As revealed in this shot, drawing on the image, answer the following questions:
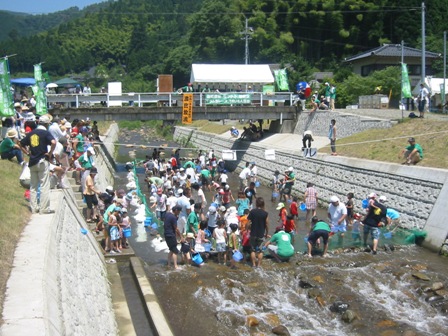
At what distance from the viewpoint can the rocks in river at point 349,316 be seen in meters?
10.3

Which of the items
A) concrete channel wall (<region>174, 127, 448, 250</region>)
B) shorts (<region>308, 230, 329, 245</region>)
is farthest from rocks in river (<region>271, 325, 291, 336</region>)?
concrete channel wall (<region>174, 127, 448, 250</region>)

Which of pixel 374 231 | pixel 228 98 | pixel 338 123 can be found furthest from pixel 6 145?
pixel 228 98

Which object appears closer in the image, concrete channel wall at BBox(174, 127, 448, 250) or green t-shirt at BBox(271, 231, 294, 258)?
green t-shirt at BBox(271, 231, 294, 258)

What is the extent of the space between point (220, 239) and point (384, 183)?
7.85 meters

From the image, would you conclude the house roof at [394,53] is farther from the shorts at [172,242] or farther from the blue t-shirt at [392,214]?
the shorts at [172,242]

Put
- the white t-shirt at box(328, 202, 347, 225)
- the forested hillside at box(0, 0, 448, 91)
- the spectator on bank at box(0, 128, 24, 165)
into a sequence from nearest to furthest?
the spectator on bank at box(0, 128, 24, 165) < the white t-shirt at box(328, 202, 347, 225) < the forested hillside at box(0, 0, 448, 91)

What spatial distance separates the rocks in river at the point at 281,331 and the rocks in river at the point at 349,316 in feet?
4.41

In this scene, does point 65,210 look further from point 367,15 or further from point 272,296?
point 367,15

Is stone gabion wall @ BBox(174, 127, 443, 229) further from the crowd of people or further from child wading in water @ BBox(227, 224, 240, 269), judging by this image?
child wading in water @ BBox(227, 224, 240, 269)

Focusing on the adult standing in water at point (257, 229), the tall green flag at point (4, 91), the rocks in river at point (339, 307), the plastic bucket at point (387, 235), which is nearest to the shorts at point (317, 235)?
the adult standing in water at point (257, 229)

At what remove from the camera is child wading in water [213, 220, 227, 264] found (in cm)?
1300

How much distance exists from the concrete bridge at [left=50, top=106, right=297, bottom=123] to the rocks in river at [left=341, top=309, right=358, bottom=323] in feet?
70.5

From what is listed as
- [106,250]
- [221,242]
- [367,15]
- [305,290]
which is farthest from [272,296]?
[367,15]

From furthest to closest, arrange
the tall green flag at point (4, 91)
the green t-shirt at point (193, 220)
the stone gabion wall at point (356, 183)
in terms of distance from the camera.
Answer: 1. the stone gabion wall at point (356, 183)
2. the tall green flag at point (4, 91)
3. the green t-shirt at point (193, 220)
